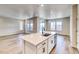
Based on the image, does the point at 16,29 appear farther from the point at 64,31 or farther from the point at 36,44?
the point at 64,31

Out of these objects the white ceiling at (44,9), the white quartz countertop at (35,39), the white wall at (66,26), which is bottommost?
the white quartz countertop at (35,39)

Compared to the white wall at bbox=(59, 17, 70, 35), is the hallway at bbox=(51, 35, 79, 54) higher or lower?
lower

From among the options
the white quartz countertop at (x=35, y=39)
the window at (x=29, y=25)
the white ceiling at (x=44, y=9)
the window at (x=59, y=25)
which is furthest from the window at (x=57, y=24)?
the window at (x=29, y=25)

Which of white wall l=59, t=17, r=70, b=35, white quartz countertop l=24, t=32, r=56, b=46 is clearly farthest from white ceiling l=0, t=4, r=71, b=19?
white quartz countertop l=24, t=32, r=56, b=46

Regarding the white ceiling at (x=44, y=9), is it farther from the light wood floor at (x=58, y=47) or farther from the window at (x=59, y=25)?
the light wood floor at (x=58, y=47)

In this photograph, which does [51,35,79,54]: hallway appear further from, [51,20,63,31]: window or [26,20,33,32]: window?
[26,20,33,32]: window

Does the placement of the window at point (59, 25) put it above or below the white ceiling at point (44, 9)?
below

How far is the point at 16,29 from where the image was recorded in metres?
1.54

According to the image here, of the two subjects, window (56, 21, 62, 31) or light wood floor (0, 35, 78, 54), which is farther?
window (56, 21, 62, 31)

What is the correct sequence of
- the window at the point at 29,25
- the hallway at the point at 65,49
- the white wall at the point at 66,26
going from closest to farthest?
the hallway at the point at 65,49, the white wall at the point at 66,26, the window at the point at 29,25

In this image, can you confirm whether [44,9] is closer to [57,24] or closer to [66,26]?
[57,24]
